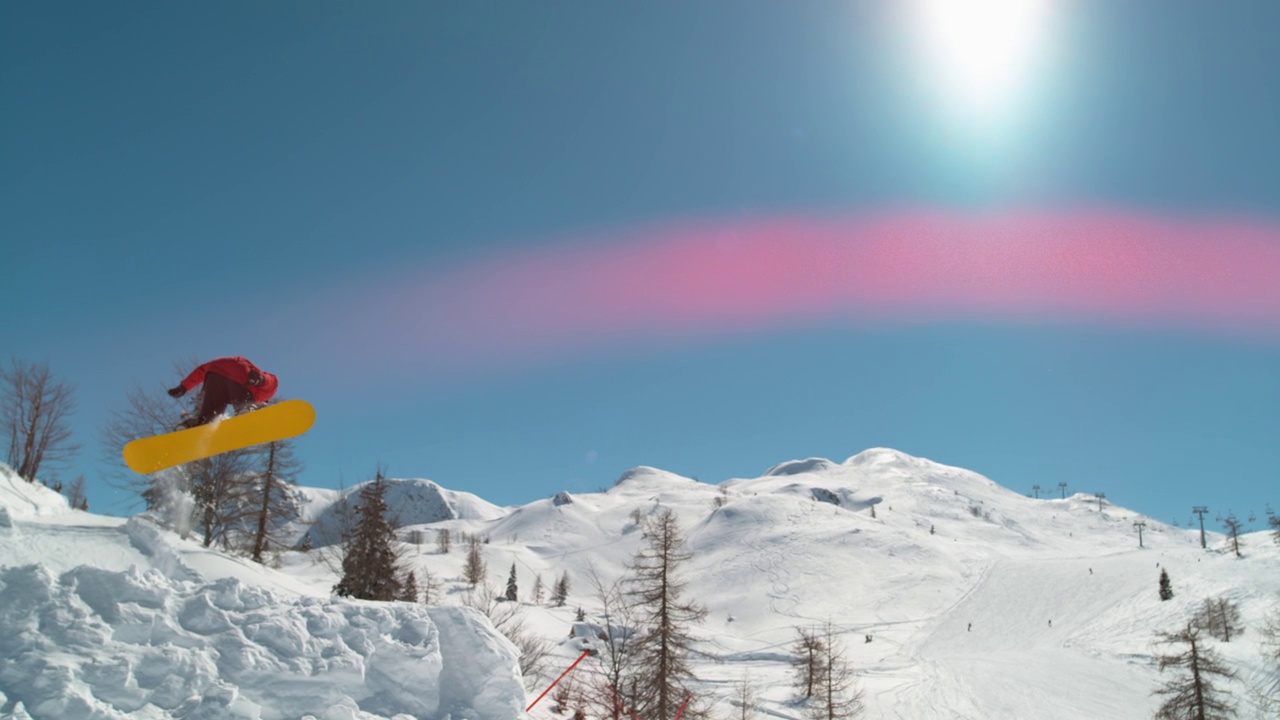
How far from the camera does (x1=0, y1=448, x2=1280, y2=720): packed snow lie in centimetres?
743

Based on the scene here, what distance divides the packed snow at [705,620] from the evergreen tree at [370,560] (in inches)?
48.1

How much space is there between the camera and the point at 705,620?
7375 cm

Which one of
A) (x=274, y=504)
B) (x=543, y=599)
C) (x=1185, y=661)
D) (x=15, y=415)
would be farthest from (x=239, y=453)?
(x=543, y=599)

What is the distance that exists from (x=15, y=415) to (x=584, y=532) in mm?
172912

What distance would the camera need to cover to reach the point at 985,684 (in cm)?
4922

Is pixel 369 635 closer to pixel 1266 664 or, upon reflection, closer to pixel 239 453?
pixel 239 453

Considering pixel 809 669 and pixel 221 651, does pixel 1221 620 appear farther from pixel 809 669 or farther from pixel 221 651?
pixel 221 651

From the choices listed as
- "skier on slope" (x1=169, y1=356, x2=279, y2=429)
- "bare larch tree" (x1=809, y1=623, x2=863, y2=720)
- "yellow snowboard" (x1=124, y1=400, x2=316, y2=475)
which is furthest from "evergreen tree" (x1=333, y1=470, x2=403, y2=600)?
"bare larch tree" (x1=809, y1=623, x2=863, y2=720)

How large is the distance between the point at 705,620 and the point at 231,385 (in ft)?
233

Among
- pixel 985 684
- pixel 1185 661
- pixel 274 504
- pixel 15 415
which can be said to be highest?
pixel 15 415

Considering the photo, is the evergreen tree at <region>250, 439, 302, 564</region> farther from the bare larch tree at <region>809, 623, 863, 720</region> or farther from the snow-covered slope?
the bare larch tree at <region>809, 623, 863, 720</region>

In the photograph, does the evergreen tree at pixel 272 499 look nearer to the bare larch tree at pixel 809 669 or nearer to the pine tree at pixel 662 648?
the pine tree at pixel 662 648

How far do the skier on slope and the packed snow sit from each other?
228 cm

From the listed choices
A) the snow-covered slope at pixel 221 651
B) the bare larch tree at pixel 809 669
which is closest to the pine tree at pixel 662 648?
the snow-covered slope at pixel 221 651
